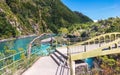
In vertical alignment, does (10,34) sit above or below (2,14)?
below

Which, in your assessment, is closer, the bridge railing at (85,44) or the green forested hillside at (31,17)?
the bridge railing at (85,44)

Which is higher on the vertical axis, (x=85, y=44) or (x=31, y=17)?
(x=31, y=17)

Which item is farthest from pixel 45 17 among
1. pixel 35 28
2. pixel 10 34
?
pixel 10 34

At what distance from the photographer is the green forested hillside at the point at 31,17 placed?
98.8 metres

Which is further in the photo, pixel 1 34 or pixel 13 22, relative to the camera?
pixel 13 22

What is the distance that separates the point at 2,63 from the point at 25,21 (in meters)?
116

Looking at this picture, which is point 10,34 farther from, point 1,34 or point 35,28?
point 35,28

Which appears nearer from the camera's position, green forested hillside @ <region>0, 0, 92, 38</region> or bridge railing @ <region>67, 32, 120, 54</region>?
bridge railing @ <region>67, 32, 120, 54</region>

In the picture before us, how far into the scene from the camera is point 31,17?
140250mm

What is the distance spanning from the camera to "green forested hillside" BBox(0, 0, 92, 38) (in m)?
98.8

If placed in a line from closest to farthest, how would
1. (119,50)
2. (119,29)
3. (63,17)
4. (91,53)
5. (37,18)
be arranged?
(91,53) < (119,50) < (119,29) < (37,18) < (63,17)

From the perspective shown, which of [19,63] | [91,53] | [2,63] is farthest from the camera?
[91,53]

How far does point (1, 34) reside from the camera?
8406 cm

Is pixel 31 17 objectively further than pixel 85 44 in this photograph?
Yes
